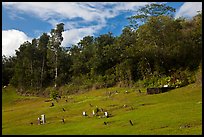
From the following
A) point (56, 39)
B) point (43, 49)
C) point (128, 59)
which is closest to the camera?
point (128, 59)

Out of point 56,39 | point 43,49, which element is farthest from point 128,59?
point 43,49

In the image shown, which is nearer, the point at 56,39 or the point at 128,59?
the point at 128,59

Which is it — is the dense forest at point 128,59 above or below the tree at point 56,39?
below

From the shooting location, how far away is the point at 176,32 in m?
41.3

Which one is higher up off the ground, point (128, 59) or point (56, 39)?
point (56, 39)

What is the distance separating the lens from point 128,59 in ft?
149

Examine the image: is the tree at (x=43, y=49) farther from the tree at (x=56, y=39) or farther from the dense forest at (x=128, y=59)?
the tree at (x=56, y=39)

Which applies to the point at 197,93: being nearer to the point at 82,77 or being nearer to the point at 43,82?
the point at 82,77

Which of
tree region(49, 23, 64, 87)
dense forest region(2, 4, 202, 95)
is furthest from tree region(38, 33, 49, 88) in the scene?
tree region(49, 23, 64, 87)

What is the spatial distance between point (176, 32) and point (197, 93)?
15.6m

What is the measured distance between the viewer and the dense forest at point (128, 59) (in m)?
40.9

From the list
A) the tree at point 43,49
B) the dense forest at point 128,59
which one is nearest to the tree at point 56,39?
the dense forest at point 128,59

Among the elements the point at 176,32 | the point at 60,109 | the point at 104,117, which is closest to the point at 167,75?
the point at 176,32

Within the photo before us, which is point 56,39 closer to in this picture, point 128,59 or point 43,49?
point 43,49
